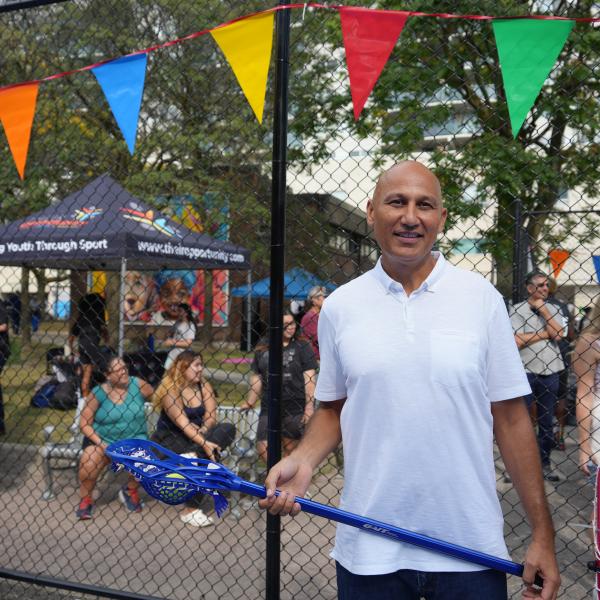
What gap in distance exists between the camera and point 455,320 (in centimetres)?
165

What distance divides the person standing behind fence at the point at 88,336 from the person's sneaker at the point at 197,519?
245 cm

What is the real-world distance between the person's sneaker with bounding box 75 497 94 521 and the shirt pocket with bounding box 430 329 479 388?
4.02 meters

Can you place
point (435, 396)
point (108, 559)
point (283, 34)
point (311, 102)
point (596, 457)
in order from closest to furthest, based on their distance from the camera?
point (435, 396)
point (283, 34)
point (596, 457)
point (108, 559)
point (311, 102)

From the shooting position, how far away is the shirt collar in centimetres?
171

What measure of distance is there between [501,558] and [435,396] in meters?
0.44

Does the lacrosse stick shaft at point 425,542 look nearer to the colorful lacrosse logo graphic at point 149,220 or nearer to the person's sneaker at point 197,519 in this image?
the person's sneaker at point 197,519

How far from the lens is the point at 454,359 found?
1.61m

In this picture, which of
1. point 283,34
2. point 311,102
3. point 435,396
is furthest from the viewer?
point 311,102

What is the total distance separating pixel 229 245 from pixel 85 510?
397 cm

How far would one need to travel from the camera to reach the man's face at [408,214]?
1.74 m

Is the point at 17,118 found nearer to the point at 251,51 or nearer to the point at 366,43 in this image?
the point at 251,51

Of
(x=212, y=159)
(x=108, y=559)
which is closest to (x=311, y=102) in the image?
(x=108, y=559)

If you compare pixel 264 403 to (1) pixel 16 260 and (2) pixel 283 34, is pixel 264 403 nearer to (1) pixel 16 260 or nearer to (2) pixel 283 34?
(2) pixel 283 34

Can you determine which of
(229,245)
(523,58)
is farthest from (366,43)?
(229,245)
